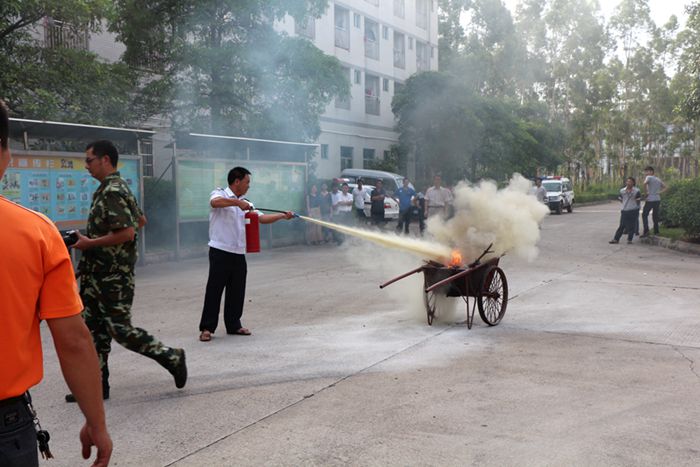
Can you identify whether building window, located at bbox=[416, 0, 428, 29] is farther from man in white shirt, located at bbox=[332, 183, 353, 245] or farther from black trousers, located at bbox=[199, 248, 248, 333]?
black trousers, located at bbox=[199, 248, 248, 333]

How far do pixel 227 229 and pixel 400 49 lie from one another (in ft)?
108

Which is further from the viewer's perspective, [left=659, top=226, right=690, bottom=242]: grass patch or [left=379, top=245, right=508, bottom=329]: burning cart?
[left=659, top=226, right=690, bottom=242]: grass patch

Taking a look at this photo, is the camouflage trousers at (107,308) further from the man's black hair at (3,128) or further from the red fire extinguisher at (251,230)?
the man's black hair at (3,128)

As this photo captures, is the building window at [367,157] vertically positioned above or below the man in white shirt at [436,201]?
above

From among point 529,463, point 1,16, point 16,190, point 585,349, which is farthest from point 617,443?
point 1,16

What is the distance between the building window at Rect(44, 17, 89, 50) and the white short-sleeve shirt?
8.03 metres

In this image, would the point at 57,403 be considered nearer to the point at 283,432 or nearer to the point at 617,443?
the point at 283,432

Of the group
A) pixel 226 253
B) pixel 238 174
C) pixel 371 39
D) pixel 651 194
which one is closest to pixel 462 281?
pixel 226 253

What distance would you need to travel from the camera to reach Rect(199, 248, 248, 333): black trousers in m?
6.85

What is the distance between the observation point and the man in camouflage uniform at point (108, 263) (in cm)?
482

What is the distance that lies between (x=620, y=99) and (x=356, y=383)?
48.6m

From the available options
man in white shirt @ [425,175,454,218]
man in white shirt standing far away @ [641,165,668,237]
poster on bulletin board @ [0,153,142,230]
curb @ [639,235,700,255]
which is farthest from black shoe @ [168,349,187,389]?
man in white shirt standing far away @ [641,165,668,237]

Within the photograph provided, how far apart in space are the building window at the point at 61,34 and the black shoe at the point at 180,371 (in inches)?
391

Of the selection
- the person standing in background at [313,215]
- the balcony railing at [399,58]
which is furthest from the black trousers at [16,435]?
the balcony railing at [399,58]
